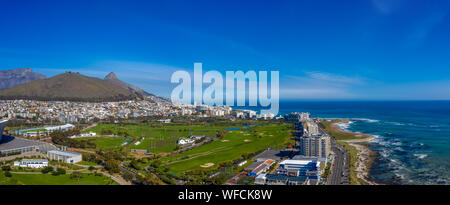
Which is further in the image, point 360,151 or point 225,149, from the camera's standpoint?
point 225,149

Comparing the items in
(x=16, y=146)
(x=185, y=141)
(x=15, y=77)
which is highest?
(x=15, y=77)

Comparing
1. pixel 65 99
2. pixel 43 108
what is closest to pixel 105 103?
pixel 65 99

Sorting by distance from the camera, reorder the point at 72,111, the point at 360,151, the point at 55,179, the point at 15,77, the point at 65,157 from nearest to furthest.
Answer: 1. the point at 55,179
2. the point at 65,157
3. the point at 360,151
4. the point at 72,111
5. the point at 15,77

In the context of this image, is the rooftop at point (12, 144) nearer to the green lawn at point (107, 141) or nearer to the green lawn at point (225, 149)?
the green lawn at point (107, 141)

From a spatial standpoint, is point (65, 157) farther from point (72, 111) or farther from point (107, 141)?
point (72, 111)

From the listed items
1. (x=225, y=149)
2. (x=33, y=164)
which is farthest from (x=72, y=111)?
(x=33, y=164)

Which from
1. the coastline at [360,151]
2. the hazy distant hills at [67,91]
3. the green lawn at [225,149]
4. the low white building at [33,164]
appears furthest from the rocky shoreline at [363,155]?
the hazy distant hills at [67,91]
